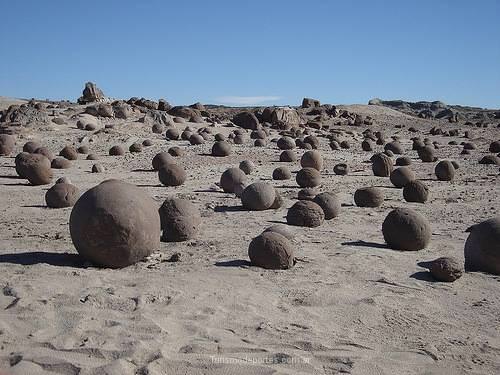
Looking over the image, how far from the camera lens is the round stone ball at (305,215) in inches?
352

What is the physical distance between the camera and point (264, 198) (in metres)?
10.2

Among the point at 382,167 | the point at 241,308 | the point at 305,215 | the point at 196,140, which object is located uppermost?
the point at 196,140

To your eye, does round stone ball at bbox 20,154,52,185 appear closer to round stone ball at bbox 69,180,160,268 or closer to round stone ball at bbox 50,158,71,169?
round stone ball at bbox 50,158,71,169

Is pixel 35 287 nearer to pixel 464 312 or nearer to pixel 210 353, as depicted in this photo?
pixel 210 353

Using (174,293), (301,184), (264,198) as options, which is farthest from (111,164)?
(174,293)

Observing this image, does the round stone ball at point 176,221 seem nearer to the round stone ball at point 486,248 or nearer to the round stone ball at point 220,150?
the round stone ball at point 486,248

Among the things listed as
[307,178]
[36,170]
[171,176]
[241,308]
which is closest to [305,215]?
[241,308]

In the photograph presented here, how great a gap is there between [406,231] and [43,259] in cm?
478

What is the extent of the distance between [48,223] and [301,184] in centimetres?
622

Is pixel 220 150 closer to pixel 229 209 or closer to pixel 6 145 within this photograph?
pixel 6 145

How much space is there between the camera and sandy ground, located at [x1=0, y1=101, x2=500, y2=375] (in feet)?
14.0

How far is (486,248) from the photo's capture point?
675 centimetres

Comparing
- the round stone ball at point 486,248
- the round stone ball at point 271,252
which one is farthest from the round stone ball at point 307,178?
the round stone ball at point 271,252

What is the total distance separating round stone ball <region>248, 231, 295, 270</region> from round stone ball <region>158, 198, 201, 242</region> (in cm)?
153
